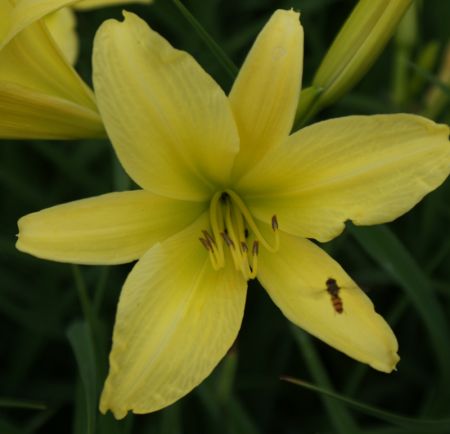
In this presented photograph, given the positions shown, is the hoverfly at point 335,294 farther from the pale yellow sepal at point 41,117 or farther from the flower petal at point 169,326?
the pale yellow sepal at point 41,117

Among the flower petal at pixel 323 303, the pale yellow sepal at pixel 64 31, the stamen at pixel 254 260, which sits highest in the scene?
the pale yellow sepal at pixel 64 31

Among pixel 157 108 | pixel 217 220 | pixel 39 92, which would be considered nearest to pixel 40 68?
pixel 39 92

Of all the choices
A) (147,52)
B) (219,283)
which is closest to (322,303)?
(219,283)

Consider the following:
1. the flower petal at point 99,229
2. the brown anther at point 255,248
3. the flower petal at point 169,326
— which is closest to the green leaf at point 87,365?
the flower petal at point 169,326

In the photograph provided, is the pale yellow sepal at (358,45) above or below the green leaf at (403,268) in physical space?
above

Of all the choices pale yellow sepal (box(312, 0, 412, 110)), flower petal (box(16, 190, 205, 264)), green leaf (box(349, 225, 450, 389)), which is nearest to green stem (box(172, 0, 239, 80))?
pale yellow sepal (box(312, 0, 412, 110))

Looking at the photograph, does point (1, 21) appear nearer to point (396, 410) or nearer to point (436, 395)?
point (436, 395)

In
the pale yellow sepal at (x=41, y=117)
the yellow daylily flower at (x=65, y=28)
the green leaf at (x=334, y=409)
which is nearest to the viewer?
the pale yellow sepal at (x=41, y=117)

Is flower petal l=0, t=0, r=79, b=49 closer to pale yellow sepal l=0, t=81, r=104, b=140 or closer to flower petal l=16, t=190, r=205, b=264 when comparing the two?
pale yellow sepal l=0, t=81, r=104, b=140
